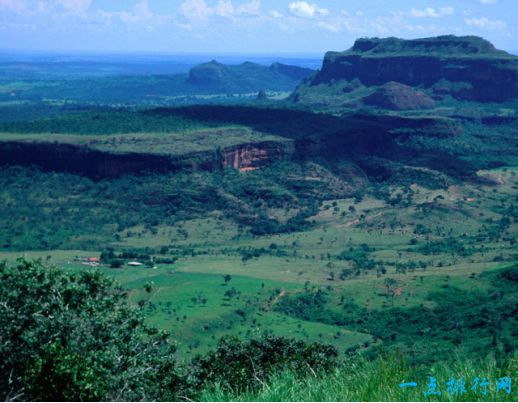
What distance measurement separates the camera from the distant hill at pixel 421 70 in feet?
538

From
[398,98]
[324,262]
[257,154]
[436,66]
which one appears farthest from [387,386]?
[436,66]

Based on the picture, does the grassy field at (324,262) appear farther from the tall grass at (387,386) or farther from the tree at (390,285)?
the tall grass at (387,386)

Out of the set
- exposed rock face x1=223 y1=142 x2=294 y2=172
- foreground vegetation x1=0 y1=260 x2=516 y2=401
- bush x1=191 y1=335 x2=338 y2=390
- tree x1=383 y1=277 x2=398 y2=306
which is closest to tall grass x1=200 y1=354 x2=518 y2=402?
foreground vegetation x1=0 y1=260 x2=516 y2=401

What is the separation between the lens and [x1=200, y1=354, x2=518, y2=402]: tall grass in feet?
40.2

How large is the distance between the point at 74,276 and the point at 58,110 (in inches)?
6417

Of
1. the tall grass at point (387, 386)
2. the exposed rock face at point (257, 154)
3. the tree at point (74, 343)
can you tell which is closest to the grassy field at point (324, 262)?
the exposed rock face at point (257, 154)

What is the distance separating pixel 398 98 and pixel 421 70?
19.8 metres

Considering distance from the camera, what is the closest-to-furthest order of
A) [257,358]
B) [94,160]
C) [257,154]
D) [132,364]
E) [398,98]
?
1. [132,364]
2. [257,358]
3. [94,160]
4. [257,154]
5. [398,98]

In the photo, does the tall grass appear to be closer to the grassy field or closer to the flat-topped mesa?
the grassy field

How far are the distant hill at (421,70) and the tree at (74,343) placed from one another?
144445mm

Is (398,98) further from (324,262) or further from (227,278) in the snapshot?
(227,278)

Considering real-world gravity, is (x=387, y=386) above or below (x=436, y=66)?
below

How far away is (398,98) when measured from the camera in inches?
6289

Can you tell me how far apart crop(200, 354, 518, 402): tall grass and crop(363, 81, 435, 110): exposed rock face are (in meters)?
149
